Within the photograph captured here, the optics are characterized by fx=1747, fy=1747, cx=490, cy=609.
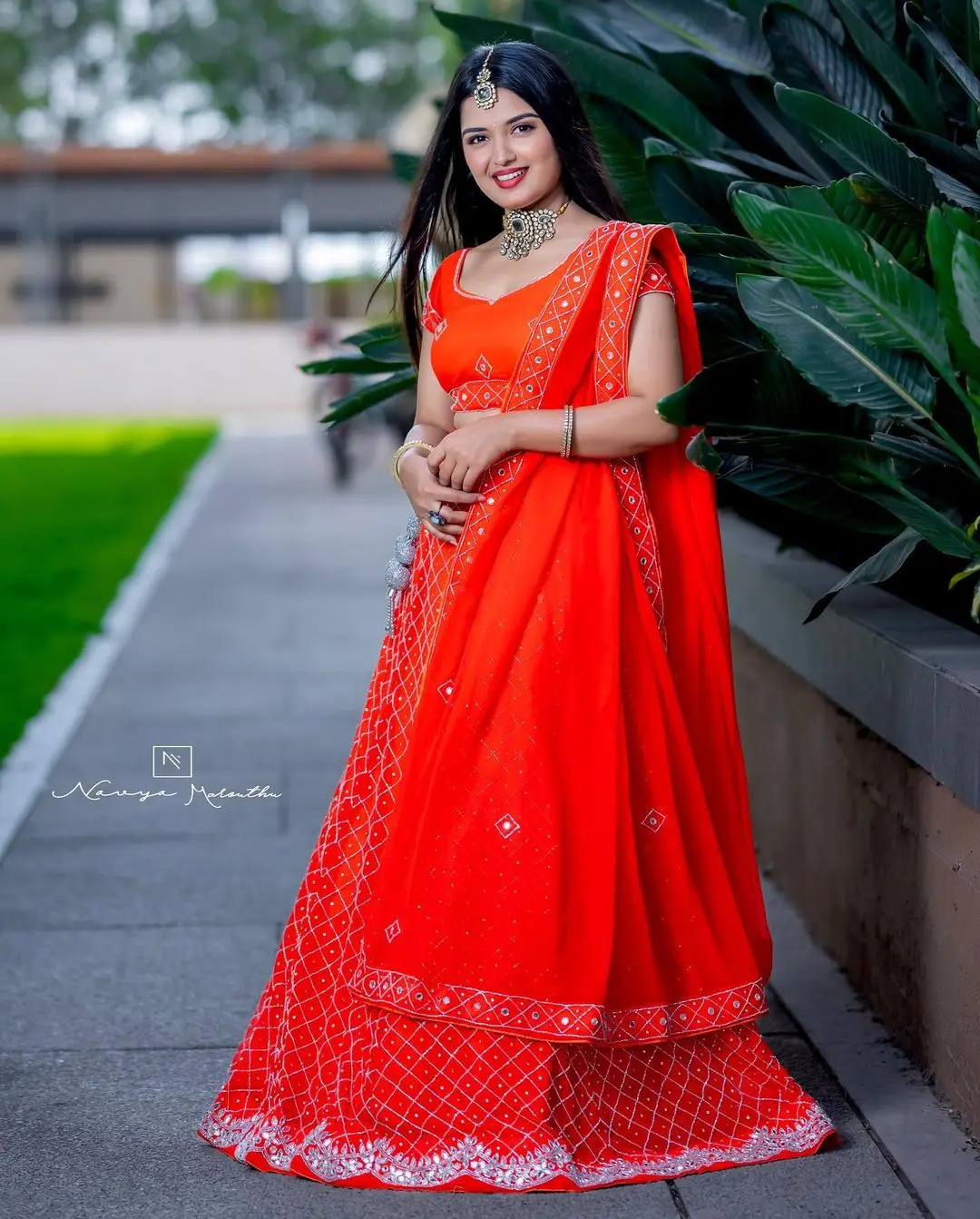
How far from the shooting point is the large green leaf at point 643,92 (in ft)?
12.8

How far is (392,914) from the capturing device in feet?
9.01

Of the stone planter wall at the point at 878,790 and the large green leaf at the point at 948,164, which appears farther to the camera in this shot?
the large green leaf at the point at 948,164

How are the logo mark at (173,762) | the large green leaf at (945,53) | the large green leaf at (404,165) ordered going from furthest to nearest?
the logo mark at (173,762)
the large green leaf at (404,165)
the large green leaf at (945,53)

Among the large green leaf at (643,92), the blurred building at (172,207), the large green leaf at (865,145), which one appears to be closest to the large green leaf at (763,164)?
the large green leaf at (643,92)

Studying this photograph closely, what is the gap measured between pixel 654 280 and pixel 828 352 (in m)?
0.33

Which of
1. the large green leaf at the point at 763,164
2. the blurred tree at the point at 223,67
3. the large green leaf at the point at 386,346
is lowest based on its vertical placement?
the blurred tree at the point at 223,67

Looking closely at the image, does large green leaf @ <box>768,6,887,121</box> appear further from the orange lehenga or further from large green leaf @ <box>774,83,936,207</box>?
the orange lehenga

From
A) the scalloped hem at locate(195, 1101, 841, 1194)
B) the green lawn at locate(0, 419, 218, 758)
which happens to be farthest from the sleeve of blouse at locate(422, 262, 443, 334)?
the green lawn at locate(0, 419, 218, 758)

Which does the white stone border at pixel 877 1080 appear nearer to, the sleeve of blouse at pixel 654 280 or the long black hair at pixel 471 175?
the sleeve of blouse at pixel 654 280

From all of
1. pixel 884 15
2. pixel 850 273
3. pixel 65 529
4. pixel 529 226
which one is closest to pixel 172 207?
pixel 65 529

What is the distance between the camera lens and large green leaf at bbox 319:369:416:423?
4.24 metres

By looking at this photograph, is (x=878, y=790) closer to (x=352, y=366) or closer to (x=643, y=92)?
(x=643, y=92)

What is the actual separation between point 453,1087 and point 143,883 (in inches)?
77.7

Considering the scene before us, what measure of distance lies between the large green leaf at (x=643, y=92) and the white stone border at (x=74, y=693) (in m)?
2.54
